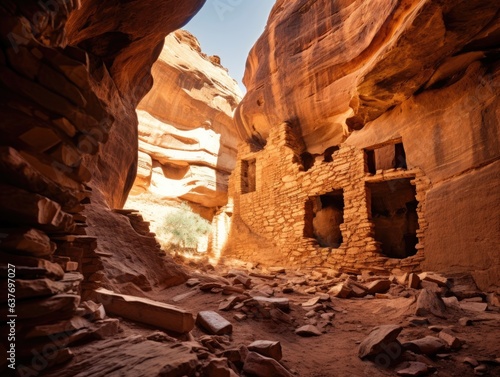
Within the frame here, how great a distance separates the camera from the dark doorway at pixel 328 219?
34.0ft

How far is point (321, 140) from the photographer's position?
1056 cm

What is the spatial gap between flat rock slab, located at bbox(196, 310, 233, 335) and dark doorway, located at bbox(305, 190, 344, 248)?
727cm

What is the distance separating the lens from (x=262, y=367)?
229 cm

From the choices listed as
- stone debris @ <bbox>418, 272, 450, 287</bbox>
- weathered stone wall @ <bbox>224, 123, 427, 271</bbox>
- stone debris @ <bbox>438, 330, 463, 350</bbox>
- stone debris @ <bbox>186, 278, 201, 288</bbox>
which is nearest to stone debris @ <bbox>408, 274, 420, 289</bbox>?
stone debris @ <bbox>418, 272, 450, 287</bbox>

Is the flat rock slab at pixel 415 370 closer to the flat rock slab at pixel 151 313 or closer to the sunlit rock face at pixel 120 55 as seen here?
the flat rock slab at pixel 151 313

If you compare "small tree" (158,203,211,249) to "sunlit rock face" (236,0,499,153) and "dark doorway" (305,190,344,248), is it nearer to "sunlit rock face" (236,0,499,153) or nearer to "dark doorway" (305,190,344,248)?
"sunlit rock face" (236,0,499,153)

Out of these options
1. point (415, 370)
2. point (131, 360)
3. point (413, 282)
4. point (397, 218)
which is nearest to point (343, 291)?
point (413, 282)

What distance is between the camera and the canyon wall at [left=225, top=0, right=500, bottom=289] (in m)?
5.35

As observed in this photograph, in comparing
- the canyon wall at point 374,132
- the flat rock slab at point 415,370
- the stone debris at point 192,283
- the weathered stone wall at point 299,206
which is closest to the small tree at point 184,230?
the weathered stone wall at point 299,206

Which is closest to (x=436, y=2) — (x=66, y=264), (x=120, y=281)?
(x=66, y=264)

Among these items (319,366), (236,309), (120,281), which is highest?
(120,281)

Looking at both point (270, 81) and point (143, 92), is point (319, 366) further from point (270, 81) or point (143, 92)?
point (270, 81)

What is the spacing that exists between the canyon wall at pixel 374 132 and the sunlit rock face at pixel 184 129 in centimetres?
571

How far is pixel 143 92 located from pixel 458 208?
7668mm
